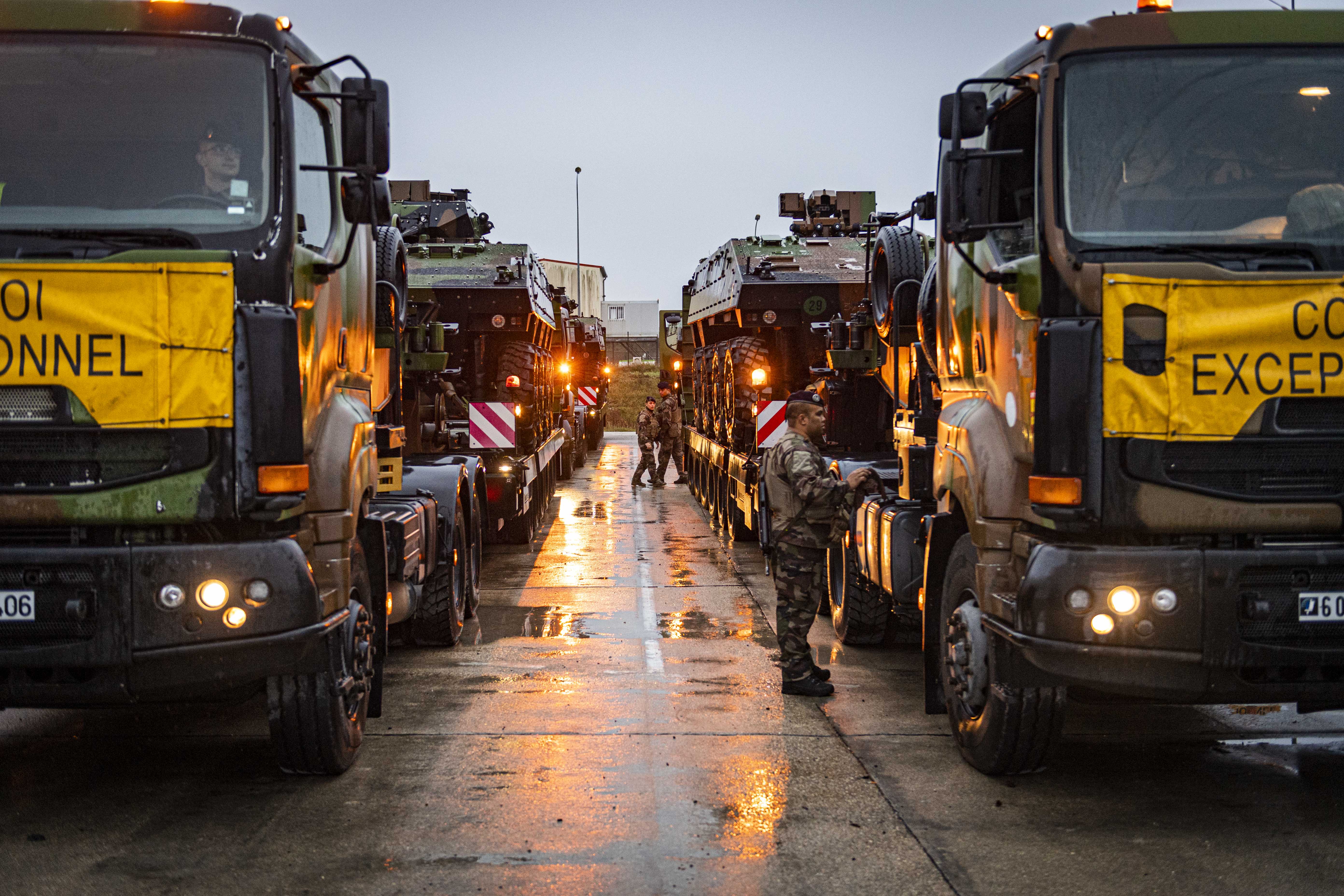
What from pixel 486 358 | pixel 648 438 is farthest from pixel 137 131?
pixel 648 438

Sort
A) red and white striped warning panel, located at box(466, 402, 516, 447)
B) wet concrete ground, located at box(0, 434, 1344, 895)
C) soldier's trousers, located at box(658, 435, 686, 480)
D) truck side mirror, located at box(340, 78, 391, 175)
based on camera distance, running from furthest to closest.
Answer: soldier's trousers, located at box(658, 435, 686, 480)
red and white striped warning panel, located at box(466, 402, 516, 447)
truck side mirror, located at box(340, 78, 391, 175)
wet concrete ground, located at box(0, 434, 1344, 895)

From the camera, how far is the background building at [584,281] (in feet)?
171

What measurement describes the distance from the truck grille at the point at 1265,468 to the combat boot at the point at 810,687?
2.90 meters

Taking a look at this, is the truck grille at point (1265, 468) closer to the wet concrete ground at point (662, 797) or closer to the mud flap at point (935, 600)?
the wet concrete ground at point (662, 797)

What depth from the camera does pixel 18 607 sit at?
4.52m

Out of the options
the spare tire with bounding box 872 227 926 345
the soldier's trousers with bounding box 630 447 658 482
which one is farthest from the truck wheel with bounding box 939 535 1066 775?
the soldier's trousers with bounding box 630 447 658 482

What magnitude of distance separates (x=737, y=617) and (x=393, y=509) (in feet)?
10.8

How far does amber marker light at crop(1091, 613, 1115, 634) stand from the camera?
4.62m

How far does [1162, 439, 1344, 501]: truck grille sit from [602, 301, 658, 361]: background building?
58.2 metres

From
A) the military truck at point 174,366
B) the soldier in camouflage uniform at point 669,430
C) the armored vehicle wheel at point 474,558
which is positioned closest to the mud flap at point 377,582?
the military truck at point 174,366

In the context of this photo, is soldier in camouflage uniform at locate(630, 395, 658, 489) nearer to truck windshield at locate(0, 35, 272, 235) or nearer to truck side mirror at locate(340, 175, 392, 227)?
truck side mirror at locate(340, 175, 392, 227)

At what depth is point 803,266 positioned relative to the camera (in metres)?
14.5

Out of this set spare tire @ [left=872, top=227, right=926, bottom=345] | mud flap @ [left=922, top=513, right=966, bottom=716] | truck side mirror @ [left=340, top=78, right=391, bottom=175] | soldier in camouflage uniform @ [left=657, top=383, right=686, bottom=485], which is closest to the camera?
truck side mirror @ [left=340, top=78, right=391, bottom=175]

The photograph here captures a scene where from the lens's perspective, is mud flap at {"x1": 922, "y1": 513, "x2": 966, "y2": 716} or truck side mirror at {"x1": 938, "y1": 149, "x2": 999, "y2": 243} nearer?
truck side mirror at {"x1": 938, "y1": 149, "x2": 999, "y2": 243}
